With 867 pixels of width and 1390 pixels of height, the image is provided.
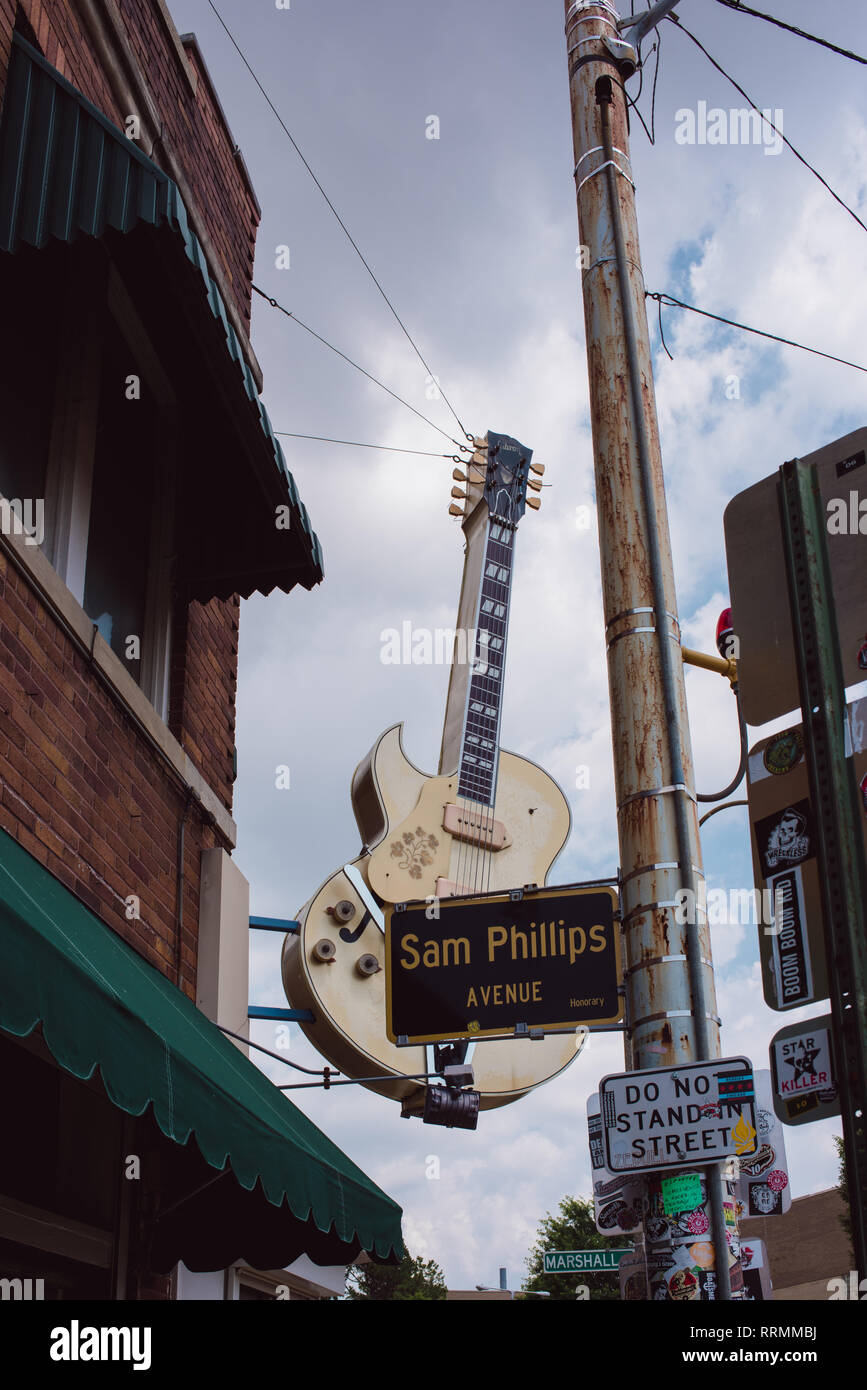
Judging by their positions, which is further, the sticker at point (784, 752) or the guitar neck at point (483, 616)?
the guitar neck at point (483, 616)

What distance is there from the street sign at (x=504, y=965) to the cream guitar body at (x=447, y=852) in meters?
2.79

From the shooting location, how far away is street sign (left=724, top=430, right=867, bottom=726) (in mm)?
3549

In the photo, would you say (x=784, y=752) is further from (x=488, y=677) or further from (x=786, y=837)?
(x=488, y=677)

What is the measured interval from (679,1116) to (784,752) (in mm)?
1194

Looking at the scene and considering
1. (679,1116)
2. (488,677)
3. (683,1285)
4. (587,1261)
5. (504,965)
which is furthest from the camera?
(488,677)

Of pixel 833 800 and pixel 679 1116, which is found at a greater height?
pixel 833 800

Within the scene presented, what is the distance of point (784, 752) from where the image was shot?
11.5 ft

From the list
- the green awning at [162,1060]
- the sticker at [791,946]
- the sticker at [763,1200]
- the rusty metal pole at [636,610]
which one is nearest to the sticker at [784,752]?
the sticker at [791,946]

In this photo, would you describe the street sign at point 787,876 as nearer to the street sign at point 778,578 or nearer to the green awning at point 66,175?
the street sign at point 778,578

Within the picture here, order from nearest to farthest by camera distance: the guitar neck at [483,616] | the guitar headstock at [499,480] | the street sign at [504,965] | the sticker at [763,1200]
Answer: the street sign at [504,965]
the sticker at [763,1200]
the guitar neck at [483,616]
the guitar headstock at [499,480]

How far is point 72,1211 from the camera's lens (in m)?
5.11

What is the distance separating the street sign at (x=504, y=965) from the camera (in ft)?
16.5

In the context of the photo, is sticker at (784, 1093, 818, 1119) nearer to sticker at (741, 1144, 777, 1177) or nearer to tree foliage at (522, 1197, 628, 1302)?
sticker at (741, 1144, 777, 1177)

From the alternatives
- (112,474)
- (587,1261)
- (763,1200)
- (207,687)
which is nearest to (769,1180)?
(763,1200)
